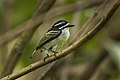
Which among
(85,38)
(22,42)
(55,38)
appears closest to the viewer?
(85,38)

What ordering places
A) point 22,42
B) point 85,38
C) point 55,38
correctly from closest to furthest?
point 85,38 < point 22,42 < point 55,38

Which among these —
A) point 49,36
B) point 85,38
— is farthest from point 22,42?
point 85,38

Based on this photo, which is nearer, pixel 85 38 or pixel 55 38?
pixel 85 38

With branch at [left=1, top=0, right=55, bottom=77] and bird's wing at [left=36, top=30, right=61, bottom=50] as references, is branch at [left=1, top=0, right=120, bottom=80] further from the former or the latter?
bird's wing at [left=36, top=30, right=61, bottom=50]

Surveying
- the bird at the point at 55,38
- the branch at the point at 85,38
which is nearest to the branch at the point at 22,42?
the bird at the point at 55,38

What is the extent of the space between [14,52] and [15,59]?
4cm

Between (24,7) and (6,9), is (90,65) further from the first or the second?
(6,9)

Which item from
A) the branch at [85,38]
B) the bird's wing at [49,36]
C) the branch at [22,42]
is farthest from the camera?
the bird's wing at [49,36]

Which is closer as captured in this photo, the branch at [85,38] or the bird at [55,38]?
the branch at [85,38]

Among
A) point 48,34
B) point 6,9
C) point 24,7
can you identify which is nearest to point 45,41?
point 48,34

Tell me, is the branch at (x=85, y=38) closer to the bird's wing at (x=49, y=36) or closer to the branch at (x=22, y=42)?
the branch at (x=22, y=42)

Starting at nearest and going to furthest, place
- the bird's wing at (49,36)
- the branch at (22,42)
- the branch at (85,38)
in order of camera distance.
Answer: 1. the branch at (85,38)
2. the branch at (22,42)
3. the bird's wing at (49,36)

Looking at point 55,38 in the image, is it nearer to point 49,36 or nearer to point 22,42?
point 49,36

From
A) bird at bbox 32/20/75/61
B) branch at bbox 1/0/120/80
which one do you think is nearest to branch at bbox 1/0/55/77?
bird at bbox 32/20/75/61
